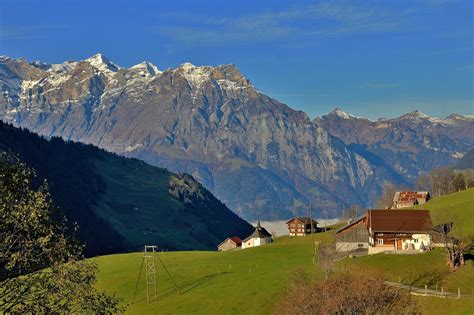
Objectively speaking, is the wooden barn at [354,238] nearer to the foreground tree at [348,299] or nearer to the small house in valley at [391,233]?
the small house in valley at [391,233]

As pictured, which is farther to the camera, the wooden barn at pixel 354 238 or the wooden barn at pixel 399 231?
the wooden barn at pixel 354 238

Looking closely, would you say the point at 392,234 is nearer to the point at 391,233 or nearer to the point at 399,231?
the point at 391,233

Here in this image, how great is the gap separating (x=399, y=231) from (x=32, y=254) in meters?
107

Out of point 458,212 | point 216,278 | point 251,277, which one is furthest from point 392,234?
point 216,278

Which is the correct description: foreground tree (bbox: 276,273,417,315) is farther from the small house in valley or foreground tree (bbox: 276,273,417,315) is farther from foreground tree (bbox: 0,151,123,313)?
the small house in valley

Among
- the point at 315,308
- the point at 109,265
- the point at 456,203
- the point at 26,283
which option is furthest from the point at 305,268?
the point at 26,283

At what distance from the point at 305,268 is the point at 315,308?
131ft

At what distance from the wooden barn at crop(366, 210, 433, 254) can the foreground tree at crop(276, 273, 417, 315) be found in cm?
4339

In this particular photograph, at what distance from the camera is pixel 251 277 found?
388 ft

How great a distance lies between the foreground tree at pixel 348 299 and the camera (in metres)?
77.8

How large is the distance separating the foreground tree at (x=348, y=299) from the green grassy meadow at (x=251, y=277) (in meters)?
5.12

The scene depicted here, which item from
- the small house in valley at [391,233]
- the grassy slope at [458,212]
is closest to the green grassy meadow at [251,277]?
the grassy slope at [458,212]

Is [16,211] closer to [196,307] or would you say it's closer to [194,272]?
[196,307]

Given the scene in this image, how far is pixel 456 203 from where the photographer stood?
178500 mm
